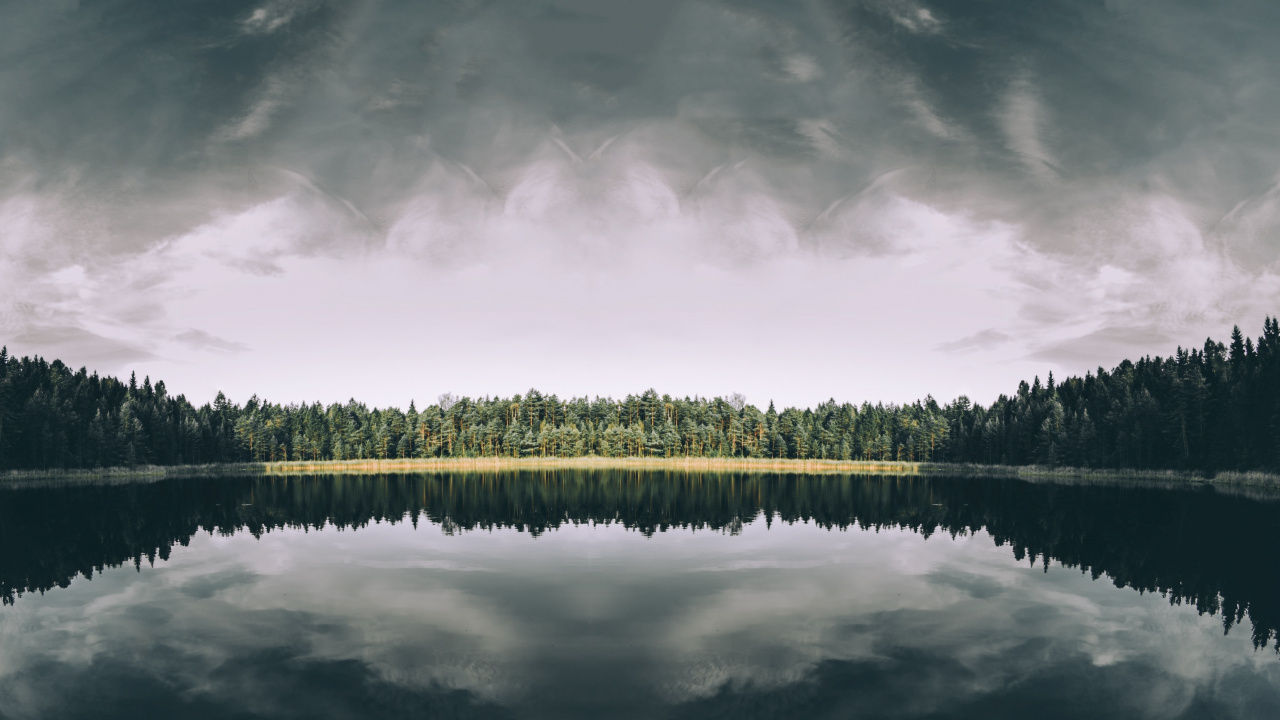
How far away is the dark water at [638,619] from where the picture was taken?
1728cm

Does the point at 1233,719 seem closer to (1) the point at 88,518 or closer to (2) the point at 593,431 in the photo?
(1) the point at 88,518

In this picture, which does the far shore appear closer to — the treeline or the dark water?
the treeline

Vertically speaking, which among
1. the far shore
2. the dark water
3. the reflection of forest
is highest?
the dark water

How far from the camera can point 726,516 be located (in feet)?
187

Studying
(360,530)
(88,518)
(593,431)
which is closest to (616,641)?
(360,530)

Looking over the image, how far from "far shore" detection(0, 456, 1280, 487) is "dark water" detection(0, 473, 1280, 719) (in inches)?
3207

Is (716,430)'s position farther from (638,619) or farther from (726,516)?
(638,619)

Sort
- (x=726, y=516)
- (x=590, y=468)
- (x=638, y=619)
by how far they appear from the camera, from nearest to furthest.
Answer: (x=638, y=619) → (x=726, y=516) → (x=590, y=468)

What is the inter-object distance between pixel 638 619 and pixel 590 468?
5197 inches

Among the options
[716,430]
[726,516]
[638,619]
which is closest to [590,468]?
[716,430]

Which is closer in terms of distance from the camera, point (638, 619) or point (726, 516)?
point (638, 619)

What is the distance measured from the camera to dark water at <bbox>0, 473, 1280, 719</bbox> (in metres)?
17.3

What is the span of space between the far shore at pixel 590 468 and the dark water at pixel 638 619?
8146 centimetres

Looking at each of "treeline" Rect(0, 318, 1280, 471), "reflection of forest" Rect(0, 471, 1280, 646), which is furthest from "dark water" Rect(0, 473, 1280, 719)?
"treeline" Rect(0, 318, 1280, 471)
